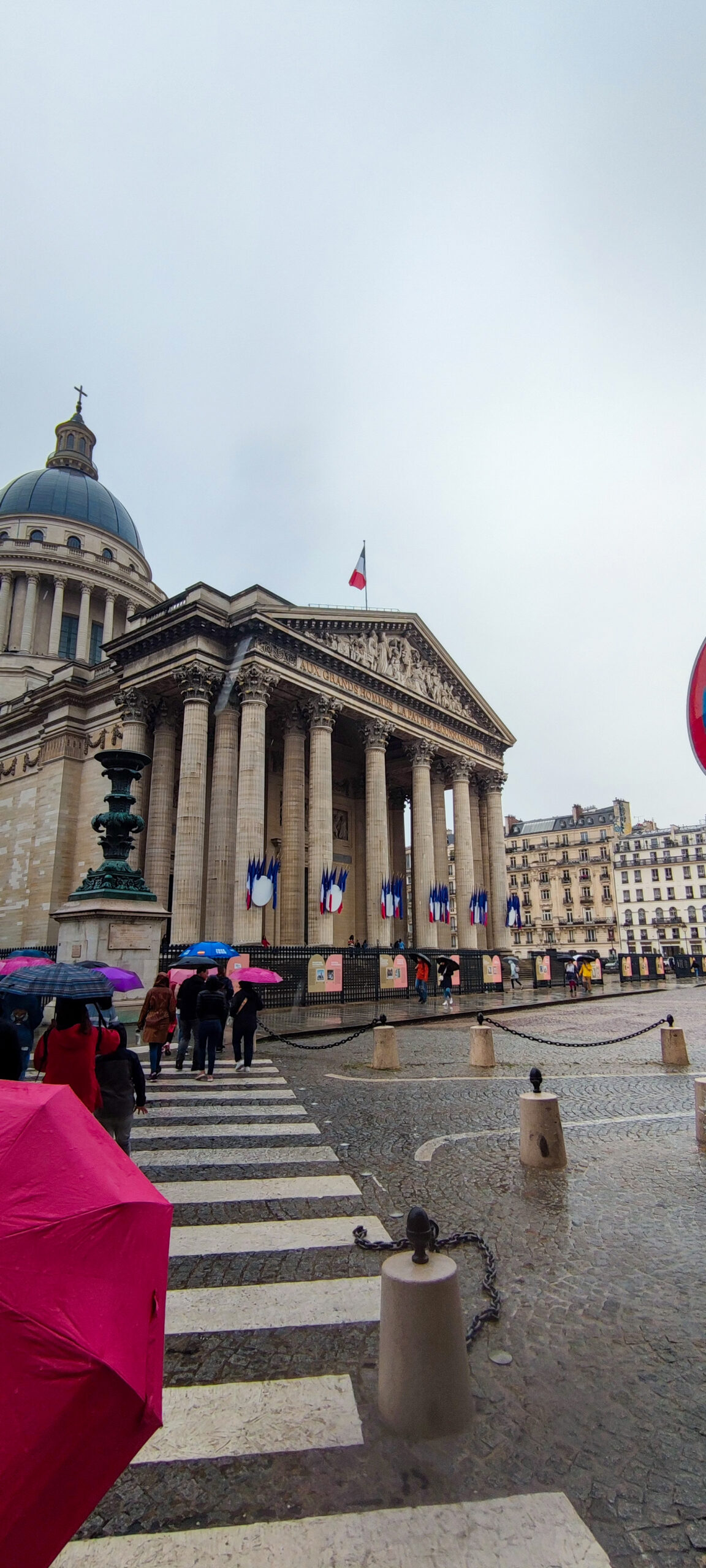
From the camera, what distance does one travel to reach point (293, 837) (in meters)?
34.1

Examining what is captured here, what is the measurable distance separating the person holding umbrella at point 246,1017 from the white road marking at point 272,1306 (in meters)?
7.39

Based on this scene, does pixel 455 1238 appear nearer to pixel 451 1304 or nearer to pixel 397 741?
pixel 451 1304

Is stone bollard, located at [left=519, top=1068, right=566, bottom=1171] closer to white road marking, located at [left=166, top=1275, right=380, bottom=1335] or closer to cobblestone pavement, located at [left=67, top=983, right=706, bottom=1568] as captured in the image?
cobblestone pavement, located at [left=67, top=983, right=706, bottom=1568]

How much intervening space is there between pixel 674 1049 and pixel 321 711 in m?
23.7

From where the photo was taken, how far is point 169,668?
103 feet

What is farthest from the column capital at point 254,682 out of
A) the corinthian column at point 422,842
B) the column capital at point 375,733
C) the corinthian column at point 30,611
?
the corinthian column at point 30,611

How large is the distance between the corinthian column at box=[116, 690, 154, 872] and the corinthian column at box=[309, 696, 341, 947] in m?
7.51

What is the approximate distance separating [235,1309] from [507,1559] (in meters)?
2.19

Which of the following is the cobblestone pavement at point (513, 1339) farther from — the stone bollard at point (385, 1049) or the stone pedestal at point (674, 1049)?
the stone pedestal at point (674, 1049)

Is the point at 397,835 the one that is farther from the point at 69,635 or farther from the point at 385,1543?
the point at 385,1543

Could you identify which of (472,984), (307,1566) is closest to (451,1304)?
(307,1566)

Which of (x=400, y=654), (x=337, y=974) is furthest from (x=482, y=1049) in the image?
(x=400, y=654)

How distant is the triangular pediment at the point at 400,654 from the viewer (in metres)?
34.7

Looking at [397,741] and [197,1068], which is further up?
[397,741]
